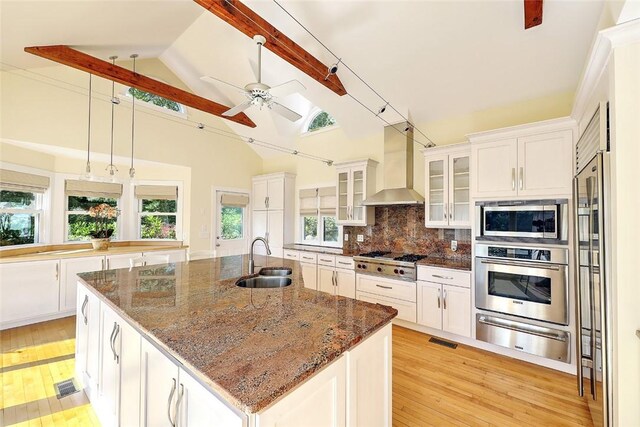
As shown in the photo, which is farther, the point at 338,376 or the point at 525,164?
the point at 525,164

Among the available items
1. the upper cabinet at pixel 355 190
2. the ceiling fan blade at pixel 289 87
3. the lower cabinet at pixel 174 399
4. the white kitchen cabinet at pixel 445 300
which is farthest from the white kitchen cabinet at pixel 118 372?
the upper cabinet at pixel 355 190

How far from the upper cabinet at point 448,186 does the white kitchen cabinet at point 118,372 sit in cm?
343

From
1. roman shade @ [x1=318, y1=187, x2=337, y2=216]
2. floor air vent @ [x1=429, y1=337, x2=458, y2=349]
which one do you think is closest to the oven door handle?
floor air vent @ [x1=429, y1=337, x2=458, y2=349]

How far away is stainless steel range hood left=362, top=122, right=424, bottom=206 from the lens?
4.01m

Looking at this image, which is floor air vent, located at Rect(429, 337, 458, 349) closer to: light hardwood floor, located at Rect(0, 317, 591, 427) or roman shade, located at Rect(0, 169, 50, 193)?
light hardwood floor, located at Rect(0, 317, 591, 427)

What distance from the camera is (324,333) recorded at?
125 centimetres

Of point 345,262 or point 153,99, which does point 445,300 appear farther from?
point 153,99

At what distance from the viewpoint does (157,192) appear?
5273mm

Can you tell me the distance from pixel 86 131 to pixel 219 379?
5.01m

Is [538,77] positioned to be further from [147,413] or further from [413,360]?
[147,413]

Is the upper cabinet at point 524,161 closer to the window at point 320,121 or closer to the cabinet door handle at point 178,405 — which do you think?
the window at point 320,121

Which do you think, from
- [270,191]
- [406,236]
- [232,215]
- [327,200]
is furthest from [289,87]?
[232,215]

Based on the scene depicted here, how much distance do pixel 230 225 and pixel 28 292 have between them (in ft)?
10.5

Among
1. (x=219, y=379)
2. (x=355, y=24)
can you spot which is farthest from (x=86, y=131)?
(x=219, y=379)
